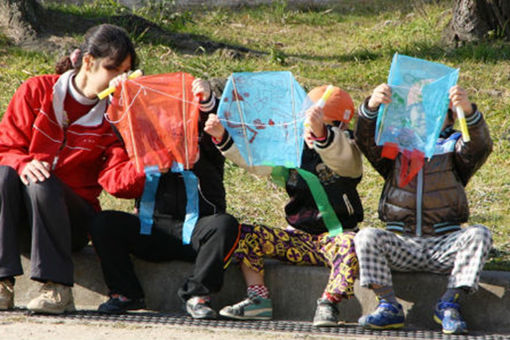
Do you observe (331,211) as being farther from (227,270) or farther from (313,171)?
(227,270)

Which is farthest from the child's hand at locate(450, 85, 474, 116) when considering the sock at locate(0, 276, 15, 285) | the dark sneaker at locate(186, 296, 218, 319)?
the sock at locate(0, 276, 15, 285)

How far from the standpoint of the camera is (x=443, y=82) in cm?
375

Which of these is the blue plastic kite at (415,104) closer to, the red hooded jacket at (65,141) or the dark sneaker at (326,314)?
the dark sneaker at (326,314)

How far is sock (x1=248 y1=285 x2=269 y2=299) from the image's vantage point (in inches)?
152

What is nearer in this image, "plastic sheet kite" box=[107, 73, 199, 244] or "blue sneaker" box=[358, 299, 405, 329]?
"blue sneaker" box=[358, 299, 405, 329]

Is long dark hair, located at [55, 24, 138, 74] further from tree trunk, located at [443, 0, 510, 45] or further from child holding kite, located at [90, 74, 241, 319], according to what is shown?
tree trunk, located at [443, 0, 510, 45]

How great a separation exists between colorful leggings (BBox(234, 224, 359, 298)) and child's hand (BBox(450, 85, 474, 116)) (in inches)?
30.5

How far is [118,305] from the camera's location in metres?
3.90

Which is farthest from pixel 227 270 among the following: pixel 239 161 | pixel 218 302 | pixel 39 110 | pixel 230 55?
pixel 230 55

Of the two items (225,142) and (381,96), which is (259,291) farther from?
(381,96)

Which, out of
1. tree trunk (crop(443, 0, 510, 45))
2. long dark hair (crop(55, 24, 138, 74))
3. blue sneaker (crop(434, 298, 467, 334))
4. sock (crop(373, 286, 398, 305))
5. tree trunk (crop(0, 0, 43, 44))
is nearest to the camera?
blue sneaker (crop(434, 298, 467, 334))

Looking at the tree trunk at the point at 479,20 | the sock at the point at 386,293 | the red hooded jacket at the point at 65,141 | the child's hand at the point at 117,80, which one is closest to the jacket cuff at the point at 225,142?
the red hooded jacket at the point at 65,141

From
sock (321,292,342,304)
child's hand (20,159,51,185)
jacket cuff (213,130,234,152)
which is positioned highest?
jacket cuff (213,130,234,152)

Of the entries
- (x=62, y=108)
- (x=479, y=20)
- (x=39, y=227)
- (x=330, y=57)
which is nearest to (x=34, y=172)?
(x=39, y=227)
